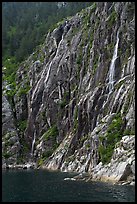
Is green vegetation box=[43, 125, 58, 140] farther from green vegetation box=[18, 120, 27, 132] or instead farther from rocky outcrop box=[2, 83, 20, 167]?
green vegetation box=[18, 120, 27, 132]

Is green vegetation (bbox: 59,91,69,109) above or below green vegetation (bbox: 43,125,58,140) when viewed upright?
above

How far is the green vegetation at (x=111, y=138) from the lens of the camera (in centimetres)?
8596

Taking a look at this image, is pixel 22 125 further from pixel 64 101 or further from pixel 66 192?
pixel 66 192

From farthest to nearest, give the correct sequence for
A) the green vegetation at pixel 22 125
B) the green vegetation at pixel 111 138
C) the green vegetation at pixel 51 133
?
the green vegetation at pixel 22 125, the green vegetation at pixel 51 133, the green vegetation at pixel 111 138

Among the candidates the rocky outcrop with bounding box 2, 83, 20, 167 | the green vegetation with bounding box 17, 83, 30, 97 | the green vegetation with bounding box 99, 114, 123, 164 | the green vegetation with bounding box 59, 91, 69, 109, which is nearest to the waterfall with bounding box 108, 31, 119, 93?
the green vegetation with bounding box 99, 114, 123, 164

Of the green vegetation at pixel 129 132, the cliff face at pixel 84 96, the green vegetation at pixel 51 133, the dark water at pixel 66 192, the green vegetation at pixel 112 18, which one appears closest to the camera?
the dark water at pixel 66 192

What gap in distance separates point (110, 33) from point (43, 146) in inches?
1625

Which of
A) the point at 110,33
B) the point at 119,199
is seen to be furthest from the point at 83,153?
the point at 119,199

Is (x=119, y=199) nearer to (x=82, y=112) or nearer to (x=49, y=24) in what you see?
(x=82, y=112)

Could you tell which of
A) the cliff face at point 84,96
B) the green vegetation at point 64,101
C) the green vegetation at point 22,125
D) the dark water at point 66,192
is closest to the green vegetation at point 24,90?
the cliff face at point 84,96

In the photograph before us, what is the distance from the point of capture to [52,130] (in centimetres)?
13100

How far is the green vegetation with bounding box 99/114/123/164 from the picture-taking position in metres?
86.0

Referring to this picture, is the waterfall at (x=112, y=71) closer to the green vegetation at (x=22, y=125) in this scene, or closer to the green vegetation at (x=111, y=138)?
the green vegetation at (x=111, y=138)

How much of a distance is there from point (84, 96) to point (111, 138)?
104ft
